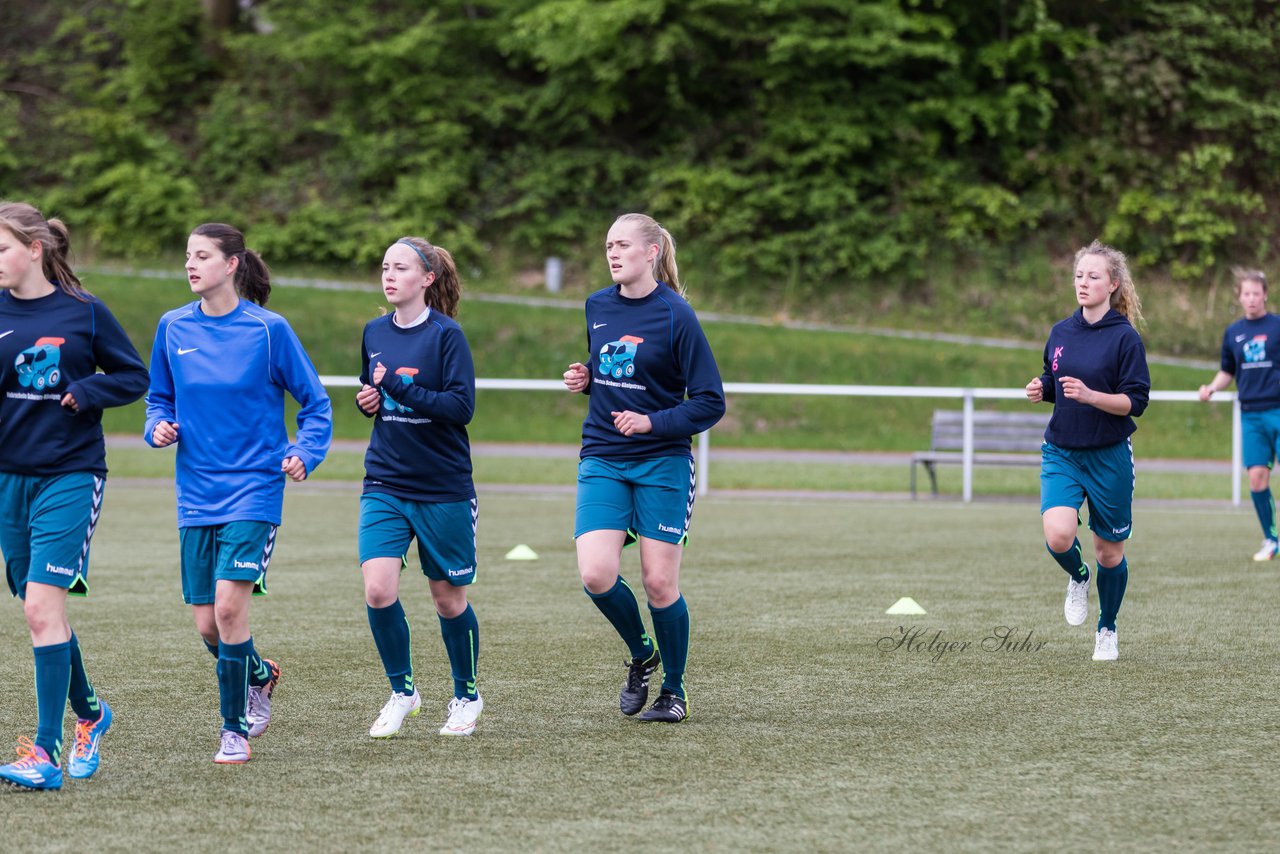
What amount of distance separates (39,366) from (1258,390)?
29.3 ft

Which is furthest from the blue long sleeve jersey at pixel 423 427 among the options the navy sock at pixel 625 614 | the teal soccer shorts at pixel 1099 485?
the teal soccer shorts at pixel 1099 485

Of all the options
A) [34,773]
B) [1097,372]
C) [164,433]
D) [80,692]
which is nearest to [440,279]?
[164,433]

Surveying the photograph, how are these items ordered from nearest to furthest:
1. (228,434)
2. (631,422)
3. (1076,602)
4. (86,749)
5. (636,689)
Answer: (86,749)
(228,434)
(631,422)
(636,689)
(1076,602)

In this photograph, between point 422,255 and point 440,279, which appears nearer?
point 422,255

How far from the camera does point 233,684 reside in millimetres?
5500

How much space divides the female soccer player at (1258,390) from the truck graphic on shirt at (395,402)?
24.3 feet

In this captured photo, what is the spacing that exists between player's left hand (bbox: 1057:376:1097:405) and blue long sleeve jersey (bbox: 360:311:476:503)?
263cm

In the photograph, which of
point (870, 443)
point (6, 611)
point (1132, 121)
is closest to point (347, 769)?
point (6, 611)

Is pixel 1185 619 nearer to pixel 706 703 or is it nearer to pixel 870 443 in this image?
pixel 706 703

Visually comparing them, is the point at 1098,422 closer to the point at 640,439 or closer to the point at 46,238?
the point at 640,439

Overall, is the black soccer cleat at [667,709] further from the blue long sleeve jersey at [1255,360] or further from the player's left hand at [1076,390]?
the blue long sleeve jersey at [1255,360]

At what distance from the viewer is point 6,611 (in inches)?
357

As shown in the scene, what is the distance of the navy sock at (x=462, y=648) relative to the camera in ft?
19.8

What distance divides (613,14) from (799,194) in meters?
5.66
